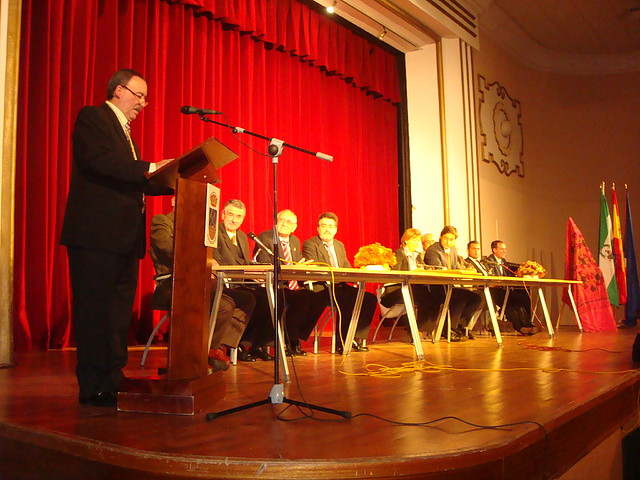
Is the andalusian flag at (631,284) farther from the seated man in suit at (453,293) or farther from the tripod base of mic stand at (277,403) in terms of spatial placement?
the tripod base of mic stand at (277,403)

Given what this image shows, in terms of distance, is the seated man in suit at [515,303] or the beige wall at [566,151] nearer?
the seated man in suit at [515,303]

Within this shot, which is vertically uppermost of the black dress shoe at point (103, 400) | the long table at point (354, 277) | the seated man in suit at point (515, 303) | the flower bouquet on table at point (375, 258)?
the flower bouquet on table at point (375, 258)

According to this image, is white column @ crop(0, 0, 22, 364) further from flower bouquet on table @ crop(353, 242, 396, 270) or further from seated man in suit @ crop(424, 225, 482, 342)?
seated man in suit @ crop(424, 225, 482, 342)

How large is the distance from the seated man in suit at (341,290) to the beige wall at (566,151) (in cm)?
497

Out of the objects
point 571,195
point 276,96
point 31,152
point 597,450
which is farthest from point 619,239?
point 31,152

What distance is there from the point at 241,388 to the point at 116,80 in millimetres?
1260

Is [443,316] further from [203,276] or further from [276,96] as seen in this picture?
[203,276]

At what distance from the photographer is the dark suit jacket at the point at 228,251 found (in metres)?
3.62

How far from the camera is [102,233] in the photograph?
1931 mm

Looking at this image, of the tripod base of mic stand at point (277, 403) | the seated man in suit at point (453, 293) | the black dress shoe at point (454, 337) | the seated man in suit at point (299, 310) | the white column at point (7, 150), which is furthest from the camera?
the black dress shoe at point (454, 337)

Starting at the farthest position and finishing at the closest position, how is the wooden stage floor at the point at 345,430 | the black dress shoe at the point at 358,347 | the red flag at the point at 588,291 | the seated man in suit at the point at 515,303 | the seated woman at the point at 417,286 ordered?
the red flag at the point at 588,291
the seated man in suit at the point at 515,303
the seated woman at the point at 417,286
the black dress shoe at the point at 358,347
the wooden stage floor at the point at 345,430

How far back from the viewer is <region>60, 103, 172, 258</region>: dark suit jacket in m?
1.91

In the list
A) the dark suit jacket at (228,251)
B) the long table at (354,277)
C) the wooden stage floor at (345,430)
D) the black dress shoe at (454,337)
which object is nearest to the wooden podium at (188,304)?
the wooden stage floor at (345,430)

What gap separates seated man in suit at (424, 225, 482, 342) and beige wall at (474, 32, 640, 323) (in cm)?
327
